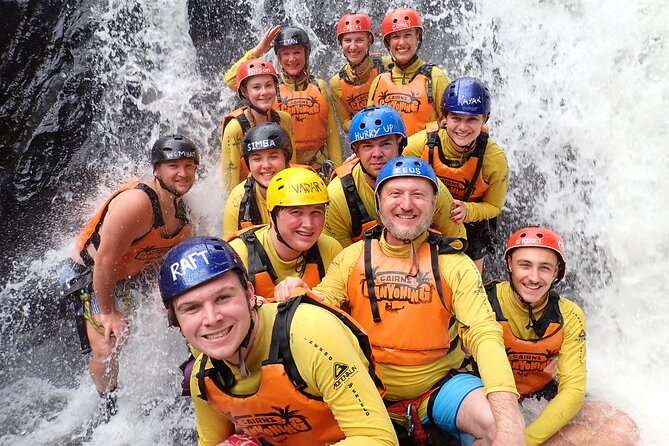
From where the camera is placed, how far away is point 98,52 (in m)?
9.96

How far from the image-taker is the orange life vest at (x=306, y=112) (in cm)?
767

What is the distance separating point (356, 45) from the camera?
766cm

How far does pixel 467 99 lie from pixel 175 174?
3.01 meters

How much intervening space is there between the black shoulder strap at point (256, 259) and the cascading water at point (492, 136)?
2594 millimetres

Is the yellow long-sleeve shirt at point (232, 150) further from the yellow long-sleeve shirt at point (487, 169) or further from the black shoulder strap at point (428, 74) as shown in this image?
the black shoulder strap at point (428, 74)

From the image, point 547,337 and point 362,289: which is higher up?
point 362,289

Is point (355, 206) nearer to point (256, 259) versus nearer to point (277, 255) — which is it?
point (277, 255)

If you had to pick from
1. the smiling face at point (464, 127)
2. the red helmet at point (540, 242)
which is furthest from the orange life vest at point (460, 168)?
the red helmet at point (540, 242)

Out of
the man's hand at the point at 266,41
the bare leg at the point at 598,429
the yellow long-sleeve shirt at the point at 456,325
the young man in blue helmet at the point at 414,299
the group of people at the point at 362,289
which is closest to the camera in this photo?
the group of people at the point at 362,289

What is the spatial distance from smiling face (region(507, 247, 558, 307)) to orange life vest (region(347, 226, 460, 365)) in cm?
94

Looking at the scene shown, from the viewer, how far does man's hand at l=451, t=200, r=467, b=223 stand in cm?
547

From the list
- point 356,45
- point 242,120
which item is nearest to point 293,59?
point 356,45

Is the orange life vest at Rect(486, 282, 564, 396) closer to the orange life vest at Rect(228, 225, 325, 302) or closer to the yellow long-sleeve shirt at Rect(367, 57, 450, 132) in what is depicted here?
the orange life vest at Rect(228, 225, 325, 302)

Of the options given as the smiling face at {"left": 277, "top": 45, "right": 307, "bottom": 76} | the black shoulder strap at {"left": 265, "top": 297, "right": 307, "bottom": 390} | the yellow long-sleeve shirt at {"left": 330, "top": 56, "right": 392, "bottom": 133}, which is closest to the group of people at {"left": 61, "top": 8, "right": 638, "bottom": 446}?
the black shoulder strap at {"left": 265, "top": 297, "right": 307, "bottom": 390}
